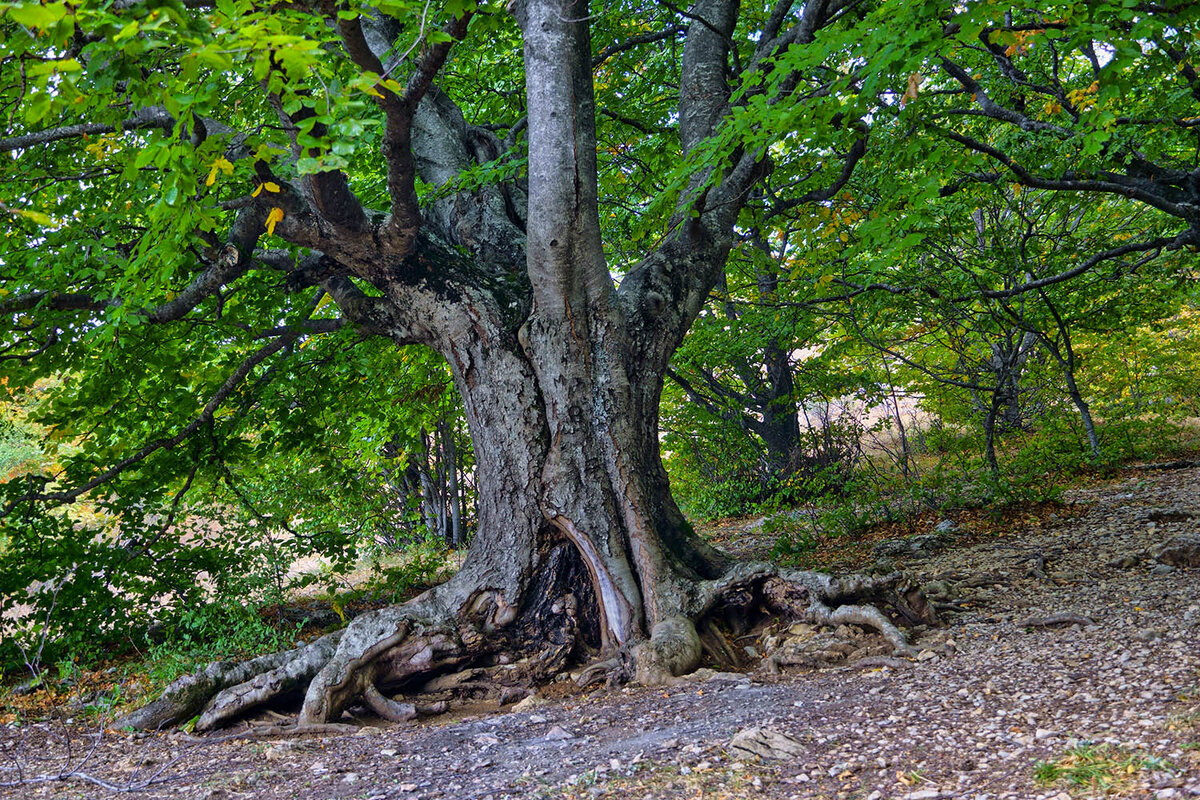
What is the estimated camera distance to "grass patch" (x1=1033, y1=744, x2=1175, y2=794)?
224 centimetres

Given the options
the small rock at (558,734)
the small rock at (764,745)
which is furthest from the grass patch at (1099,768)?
the small rock at (558,734)

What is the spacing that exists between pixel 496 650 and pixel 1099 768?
3371mm

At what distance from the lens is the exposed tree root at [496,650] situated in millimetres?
4309

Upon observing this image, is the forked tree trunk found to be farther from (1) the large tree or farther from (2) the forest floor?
(2) the forest floor

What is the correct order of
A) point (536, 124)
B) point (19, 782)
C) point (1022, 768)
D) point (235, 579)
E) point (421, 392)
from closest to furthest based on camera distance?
point (1022, 768), point (19, 782), point (536, 124), point (235, 579), point (421, 392)

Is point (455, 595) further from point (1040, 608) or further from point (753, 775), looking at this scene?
point (1040, 608)

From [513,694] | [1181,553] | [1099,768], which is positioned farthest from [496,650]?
[1181,553]

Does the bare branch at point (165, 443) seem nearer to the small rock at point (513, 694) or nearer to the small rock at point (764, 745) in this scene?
the small rock at point (513, 694)

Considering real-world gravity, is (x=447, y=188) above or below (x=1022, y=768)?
above

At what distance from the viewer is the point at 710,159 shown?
14.8 feet

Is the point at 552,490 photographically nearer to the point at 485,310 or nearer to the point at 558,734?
the point at 485,310

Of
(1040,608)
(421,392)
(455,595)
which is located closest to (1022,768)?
(1040,608)

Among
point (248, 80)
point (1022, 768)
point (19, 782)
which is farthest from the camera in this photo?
point (248, 80)

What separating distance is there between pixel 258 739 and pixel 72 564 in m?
3.14
